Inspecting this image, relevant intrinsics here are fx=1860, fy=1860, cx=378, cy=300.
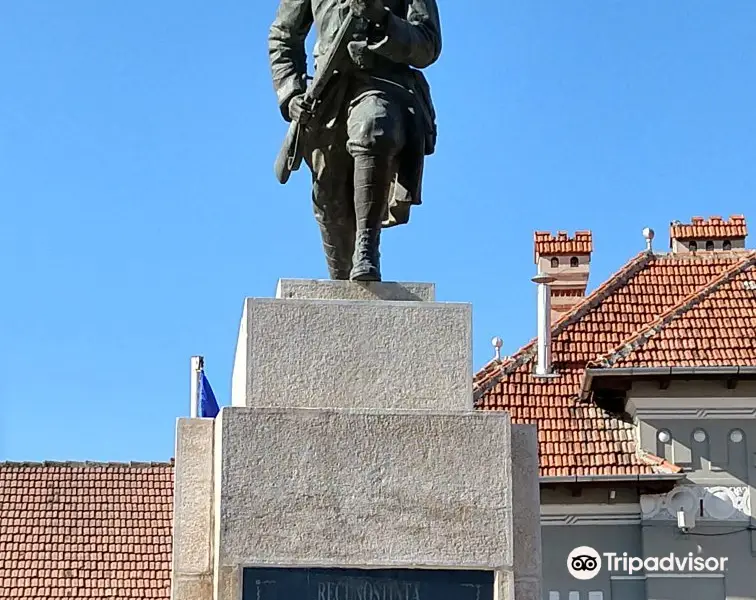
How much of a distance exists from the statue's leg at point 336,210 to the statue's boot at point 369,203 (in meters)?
0.24

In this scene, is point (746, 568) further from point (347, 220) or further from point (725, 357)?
point (347, 220)

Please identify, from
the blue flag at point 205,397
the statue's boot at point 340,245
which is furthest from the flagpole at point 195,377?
the statue's boot at point 340,245

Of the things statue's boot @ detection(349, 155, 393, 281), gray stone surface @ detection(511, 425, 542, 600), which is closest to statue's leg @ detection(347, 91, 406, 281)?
statue's boot @ detection(349, 155, 393, 281)

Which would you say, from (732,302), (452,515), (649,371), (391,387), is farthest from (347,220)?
(732,302)

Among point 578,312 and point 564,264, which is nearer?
point 578,312

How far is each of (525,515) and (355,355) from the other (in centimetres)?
97

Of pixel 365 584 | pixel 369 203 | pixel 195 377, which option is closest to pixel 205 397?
pixel 195 377

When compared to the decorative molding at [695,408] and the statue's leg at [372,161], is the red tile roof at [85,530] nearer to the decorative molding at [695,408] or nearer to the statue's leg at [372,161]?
the decorative molding at [695,408]

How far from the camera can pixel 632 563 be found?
2127 centimetres

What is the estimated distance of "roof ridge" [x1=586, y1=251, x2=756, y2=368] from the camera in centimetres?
2161

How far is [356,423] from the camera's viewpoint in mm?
7562

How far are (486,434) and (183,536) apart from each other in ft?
4.29

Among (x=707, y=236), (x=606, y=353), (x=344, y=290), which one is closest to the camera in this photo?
(x=344, y=290)

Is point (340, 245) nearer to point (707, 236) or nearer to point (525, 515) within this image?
point (525, 515)
